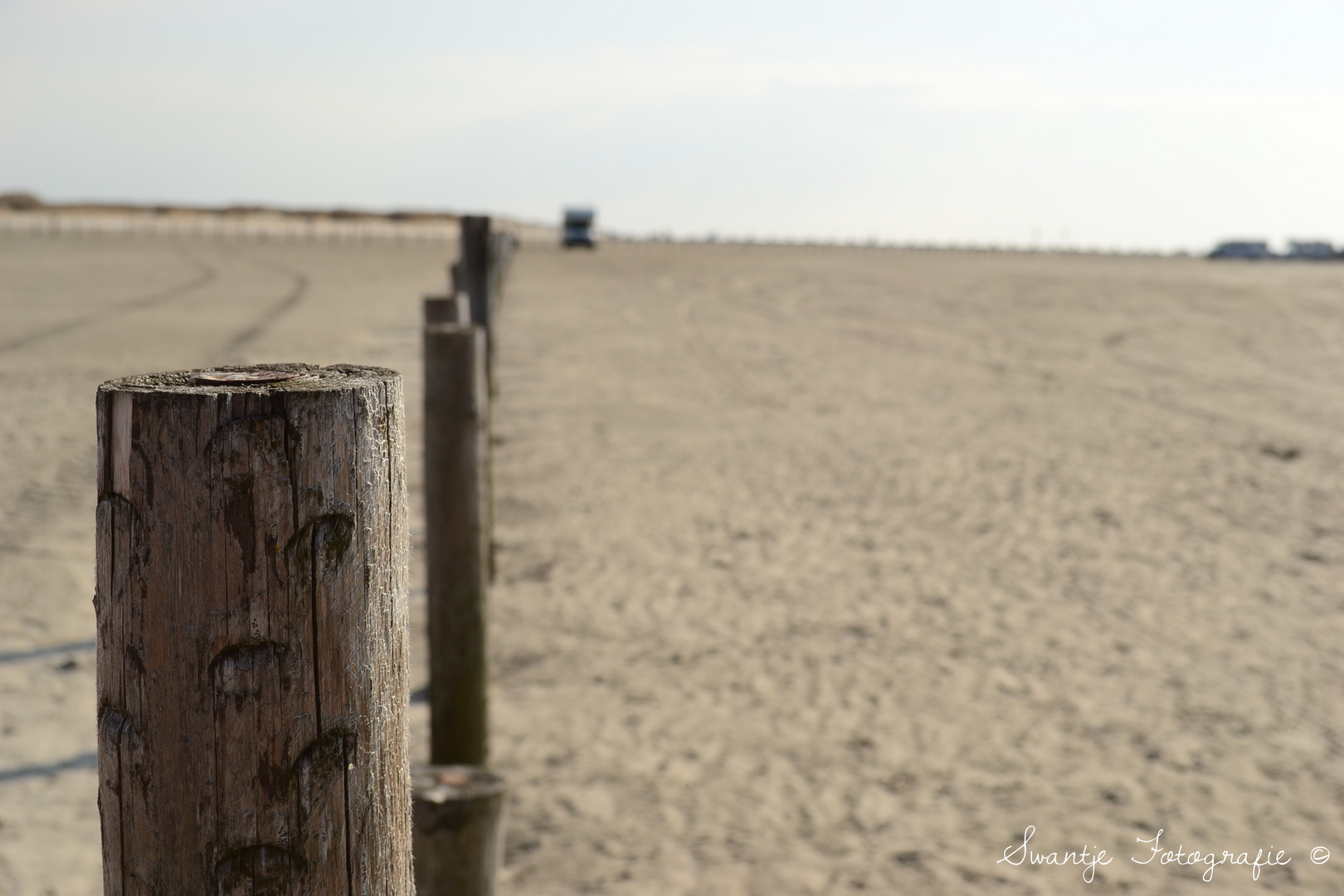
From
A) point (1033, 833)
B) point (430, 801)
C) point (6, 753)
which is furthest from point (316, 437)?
point (6, 753)

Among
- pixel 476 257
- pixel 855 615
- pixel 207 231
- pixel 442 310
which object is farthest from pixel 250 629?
pixel 207 231

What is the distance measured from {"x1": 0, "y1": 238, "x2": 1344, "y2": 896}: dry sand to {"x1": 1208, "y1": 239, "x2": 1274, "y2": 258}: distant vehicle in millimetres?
46595

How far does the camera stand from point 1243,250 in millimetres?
53688

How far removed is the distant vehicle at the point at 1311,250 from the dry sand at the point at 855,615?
154ft

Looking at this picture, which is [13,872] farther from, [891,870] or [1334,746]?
[1334,746]

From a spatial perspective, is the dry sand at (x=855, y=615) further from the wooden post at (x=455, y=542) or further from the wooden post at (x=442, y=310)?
the wooden post at (x=442, y=310)

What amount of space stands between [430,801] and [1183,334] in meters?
14.6

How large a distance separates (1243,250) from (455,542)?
59.4m

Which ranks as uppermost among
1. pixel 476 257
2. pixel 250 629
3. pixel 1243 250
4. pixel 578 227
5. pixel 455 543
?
pixel 1243 250

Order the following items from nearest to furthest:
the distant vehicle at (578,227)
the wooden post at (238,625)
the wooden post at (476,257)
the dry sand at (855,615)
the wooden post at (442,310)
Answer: the wooden post at (238,625), the dry sand at (855,615), the wooden post at (442,310), the wooden post at (476,257), the distant vehicle at (578,227)

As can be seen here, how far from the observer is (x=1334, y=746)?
4137 millimetres

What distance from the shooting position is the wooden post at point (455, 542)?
11.0 ft

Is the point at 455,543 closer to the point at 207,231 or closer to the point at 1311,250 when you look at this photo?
the point at 207,231

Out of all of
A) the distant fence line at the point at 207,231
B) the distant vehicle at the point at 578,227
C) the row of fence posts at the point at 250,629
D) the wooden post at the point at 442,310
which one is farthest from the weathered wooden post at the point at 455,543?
the distant fence line at the point at 207,231
